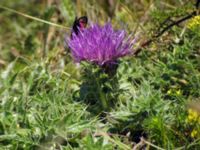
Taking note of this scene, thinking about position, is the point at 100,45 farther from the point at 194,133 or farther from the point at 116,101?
the point at 194,133

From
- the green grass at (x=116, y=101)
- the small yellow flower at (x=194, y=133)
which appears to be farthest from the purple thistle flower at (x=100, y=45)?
the small yellow flower at (x=194, y=133)

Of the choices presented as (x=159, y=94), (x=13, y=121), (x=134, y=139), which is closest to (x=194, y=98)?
(x=159, y=94)

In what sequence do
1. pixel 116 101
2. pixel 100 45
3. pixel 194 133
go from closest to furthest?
1. pixel 194 133
2. pixel 100 45
3. pixel 116 101

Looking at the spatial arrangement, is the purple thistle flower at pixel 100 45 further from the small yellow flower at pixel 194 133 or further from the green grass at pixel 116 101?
the small yellow flower at pixel 194 133

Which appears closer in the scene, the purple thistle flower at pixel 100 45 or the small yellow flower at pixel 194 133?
the small yellow flower at pixel 194 133

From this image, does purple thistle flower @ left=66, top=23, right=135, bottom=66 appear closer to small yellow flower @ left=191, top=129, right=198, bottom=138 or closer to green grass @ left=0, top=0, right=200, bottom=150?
green grass @ left=0, top=0, right=200, bottom=150

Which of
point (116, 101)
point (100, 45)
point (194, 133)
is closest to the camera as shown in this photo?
point (194, 133)

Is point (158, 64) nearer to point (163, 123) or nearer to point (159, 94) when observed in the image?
point (159, 94)

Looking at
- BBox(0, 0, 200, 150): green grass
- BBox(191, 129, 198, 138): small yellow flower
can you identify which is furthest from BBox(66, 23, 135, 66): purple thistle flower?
BBox(191, 129, 198, 138): small yellow flower

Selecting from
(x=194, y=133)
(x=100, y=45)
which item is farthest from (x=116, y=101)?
(x=194, y=133)
